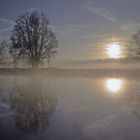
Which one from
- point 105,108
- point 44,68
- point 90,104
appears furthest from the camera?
point 44,68

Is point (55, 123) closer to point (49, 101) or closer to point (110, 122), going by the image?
point (110, 122)

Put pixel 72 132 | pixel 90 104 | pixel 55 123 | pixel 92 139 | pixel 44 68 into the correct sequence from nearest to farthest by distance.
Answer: pixel 92 139 → pixel 72 132 → pixel 55 123 → pixel 90 104 → pixel 44 68

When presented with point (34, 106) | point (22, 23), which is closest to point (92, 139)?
point (34, 106)

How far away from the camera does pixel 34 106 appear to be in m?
12.0

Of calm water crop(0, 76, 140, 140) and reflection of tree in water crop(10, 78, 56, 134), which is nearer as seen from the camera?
calm water crop(0, 76, 140, 140)

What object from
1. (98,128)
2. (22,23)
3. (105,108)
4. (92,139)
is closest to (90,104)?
(105,108)

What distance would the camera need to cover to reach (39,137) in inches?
281

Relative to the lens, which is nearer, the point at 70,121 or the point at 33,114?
the point at 70,121

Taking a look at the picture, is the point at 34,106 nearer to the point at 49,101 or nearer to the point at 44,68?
the point at 49,101

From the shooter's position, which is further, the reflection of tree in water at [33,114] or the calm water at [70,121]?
the reflection of tree in water at [33,114]

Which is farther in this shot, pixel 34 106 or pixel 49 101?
pixel 49 101

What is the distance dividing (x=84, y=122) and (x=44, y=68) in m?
31.3

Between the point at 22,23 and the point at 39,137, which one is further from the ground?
the point at 22,23

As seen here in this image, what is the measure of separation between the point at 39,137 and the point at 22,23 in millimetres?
31799
